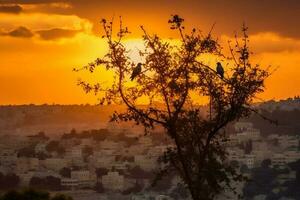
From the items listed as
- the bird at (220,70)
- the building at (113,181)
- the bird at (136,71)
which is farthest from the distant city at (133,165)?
the bird at (136,71)

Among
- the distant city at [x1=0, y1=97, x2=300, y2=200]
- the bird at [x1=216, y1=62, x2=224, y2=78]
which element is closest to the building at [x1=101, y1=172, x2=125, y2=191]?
the distant city at [x1=0, y1=97, x2=300, y2=200]

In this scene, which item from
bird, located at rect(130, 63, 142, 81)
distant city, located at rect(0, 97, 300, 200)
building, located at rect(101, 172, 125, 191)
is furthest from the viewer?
building, located at rect(101, 172, 125, 191)

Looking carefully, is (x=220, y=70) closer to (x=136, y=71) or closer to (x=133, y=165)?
(x=136, y=71)

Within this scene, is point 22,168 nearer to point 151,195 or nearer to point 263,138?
point 151,195

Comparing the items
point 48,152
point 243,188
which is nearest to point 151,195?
point 243,188

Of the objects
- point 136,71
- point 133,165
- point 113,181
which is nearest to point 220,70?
point 136,71

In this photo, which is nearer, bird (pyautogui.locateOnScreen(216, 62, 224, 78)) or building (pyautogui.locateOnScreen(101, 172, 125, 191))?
bird (pyautogui.locateOnScreen(216, 62, 224, 78))

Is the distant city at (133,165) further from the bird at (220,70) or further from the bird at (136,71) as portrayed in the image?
the bird at (136,71)

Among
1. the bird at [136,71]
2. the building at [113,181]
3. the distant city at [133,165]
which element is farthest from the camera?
the building at [113,181]

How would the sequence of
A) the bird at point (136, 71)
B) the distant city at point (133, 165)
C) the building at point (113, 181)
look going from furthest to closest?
the building at point (113, 181), the distant city at point (133, 165), the bird at point (136, 71)

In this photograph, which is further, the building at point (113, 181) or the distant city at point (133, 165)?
the building at point (113, 181)

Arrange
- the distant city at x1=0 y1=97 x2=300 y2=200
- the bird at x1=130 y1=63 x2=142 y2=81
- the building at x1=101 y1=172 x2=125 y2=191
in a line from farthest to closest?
the building at x1=101 y1=172 x2=125 y2=191, the distant city at x1=0 y1=97 x2=300 y2=200, the bird at x1=130 y1=63 x2=142 y2=81

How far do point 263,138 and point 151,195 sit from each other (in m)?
58.1

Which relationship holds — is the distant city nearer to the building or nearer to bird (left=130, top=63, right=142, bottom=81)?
the building
